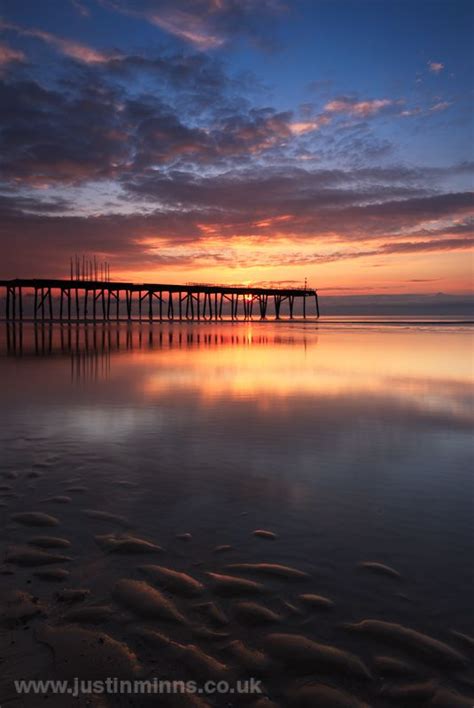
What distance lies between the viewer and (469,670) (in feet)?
7.53

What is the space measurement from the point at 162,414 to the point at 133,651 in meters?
6.08

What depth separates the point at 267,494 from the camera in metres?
4.63

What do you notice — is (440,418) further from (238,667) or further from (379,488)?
(238,667)

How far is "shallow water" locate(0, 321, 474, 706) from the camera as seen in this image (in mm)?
2717

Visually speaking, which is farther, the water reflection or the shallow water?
the water reflection

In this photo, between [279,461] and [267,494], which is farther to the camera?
[279,461]

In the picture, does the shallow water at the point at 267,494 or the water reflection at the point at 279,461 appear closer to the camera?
the shallow water at the point at 267,494

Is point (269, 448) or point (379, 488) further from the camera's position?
point (269, 448)

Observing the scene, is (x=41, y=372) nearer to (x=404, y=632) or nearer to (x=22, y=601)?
(x=22, y=601)

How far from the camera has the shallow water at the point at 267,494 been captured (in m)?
2.72

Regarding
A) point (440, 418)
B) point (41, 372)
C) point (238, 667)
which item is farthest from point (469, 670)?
point (41, 372)

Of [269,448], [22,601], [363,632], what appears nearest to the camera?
[363,632]

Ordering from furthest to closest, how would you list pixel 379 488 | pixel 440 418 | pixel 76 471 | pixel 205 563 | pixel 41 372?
pixel 41 372
pixel 440 418
pixel 76 471
pixel 379 488
pixel 205 563

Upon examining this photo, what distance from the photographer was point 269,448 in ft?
20.8
